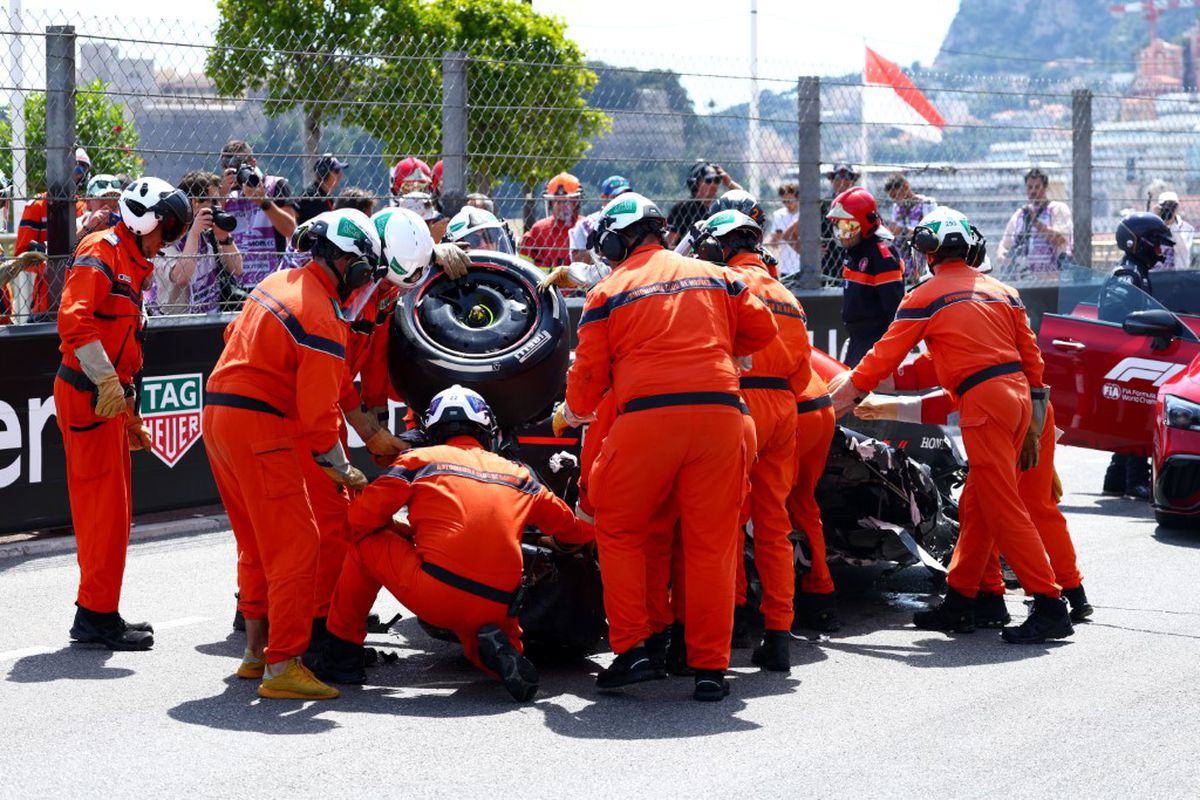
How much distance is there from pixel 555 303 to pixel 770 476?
153 cm

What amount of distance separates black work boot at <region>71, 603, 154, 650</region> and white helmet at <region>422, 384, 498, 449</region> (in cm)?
162

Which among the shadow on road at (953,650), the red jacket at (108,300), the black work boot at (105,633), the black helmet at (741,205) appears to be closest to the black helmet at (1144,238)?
the black helmet at (741,205)

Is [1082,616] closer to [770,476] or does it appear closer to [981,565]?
[981,565]

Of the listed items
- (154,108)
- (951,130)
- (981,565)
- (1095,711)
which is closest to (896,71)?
(951,130)

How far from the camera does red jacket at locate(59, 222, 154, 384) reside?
7309 millimetres

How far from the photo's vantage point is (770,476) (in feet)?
23.7

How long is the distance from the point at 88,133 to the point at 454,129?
2533mm

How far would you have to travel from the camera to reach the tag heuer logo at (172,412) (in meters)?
10.0

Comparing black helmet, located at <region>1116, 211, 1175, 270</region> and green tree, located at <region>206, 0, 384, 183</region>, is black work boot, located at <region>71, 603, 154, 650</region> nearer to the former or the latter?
green tree, located at <region>206, 0, 384, 183</region>

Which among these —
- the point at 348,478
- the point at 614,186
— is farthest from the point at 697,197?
the point at 348,478

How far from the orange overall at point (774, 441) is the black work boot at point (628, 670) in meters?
0.71

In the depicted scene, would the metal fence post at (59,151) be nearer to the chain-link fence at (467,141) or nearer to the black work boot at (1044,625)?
the chain-link fence at (467,141)

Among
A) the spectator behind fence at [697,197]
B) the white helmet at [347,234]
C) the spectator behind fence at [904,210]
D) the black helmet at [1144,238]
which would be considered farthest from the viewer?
the spectator behind fence at [904,210]

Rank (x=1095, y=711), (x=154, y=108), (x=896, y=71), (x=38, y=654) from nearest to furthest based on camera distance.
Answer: (x=1095, y=711) → (x=38, y=654) → (x=154, y=108) → (x=896, y=71)
